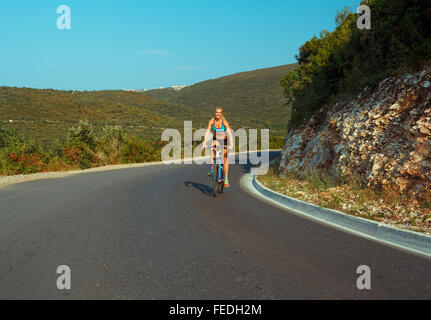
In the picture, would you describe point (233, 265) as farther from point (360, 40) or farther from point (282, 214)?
point (360, 40)

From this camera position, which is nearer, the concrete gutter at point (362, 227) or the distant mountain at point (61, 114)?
the concrete gutter at point (362, 227)

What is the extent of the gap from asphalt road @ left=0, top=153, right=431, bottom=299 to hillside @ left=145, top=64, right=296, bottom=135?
61.2 m

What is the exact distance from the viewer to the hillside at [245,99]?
82.4 meters

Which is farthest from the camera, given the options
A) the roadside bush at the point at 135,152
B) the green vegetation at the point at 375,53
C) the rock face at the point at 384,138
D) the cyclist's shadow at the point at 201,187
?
the roadside bush at the point at 135,152

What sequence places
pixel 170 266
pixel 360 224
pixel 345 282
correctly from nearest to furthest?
pixel 345 282, pixel 170 266, pixel 360 224

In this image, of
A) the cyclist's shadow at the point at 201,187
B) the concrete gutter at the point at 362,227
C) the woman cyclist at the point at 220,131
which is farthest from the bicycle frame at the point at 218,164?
the concrete gutter at the point at 362,227

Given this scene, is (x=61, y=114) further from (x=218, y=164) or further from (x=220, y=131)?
(x=220, y=131)

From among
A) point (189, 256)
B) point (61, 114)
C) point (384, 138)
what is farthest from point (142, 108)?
point (189, 256)

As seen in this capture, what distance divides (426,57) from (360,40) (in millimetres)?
3629

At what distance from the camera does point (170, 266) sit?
451 centimetres

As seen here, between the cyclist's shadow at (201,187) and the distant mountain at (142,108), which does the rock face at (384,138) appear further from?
the distant mountain at (142,108)

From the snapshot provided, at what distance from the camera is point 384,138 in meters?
9.29

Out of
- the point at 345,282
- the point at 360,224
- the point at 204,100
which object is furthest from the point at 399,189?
the point at 204,100

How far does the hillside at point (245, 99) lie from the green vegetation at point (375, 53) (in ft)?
172
